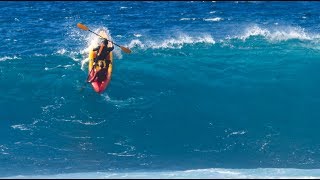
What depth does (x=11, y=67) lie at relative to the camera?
29.7m

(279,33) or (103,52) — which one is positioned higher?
(279,33)

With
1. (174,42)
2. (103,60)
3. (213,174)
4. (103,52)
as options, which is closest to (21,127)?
(103,60)

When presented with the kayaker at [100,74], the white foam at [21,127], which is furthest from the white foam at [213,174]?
the kayaker at [100,74]

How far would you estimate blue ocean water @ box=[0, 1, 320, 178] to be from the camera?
22.4 meters

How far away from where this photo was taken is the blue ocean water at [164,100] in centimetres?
2236

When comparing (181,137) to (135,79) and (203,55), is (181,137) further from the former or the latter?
(203,55)

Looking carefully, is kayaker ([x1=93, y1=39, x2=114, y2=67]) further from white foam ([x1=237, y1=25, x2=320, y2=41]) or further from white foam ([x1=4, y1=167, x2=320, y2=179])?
white foam ([x1=237, y1=25, x2=320, y2=41])

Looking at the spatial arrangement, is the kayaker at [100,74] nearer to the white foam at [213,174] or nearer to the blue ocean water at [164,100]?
the blue ocean water at [164,100]

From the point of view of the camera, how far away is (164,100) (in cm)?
2700

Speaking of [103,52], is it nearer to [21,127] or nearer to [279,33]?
[21,127]

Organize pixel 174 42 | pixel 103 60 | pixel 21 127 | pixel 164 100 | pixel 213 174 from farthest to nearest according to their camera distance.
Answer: pixel 174 42, pixel 164 100, pixel 103 60, pixel 21 127, pixel 213 174

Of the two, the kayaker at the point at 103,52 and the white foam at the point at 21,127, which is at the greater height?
the kayaker at the point at 103,52

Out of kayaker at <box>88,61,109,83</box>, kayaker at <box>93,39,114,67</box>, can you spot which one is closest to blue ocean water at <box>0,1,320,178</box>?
kayaker at <box>88,61,109,83</box>

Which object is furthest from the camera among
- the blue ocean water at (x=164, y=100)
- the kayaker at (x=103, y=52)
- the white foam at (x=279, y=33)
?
the white foam at (x=279, y=33)
